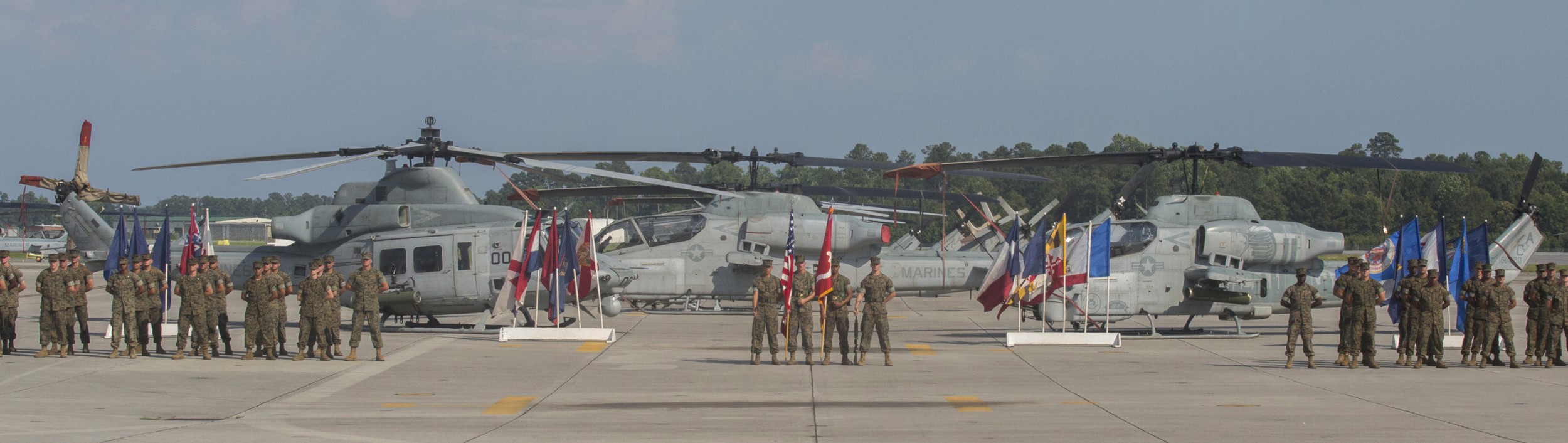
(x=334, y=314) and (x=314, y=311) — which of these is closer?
(x=314, y=311)

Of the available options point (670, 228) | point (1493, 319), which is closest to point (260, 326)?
point (670, 228)

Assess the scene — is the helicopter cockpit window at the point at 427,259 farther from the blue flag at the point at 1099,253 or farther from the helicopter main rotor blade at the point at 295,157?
the blue flag at the point at 1099,253

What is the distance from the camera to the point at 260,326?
1427 cm

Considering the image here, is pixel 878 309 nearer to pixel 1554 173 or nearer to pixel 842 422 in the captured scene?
pixel 842 422

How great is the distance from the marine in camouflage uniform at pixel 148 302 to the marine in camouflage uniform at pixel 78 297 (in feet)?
1.89

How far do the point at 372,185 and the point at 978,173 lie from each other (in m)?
10.4

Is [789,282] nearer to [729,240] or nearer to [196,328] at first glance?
[196,328]

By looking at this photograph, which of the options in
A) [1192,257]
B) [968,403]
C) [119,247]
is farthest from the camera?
[1192,257]

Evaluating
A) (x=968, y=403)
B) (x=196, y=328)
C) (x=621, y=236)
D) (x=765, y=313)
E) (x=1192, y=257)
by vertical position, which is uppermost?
(x=621, y=236)

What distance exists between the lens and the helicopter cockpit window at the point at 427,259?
18.4 meters

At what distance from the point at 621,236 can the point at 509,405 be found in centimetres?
1252

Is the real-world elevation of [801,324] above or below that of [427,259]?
below

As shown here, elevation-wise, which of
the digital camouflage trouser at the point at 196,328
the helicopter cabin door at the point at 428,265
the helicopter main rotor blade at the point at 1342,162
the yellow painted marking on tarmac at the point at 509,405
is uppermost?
the helicopter main rotor blade at the point at 1342,162

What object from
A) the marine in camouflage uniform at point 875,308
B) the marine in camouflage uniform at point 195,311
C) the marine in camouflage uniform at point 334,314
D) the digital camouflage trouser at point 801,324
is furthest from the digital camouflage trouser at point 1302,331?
the marine in camouflage uniform at point 195,311
